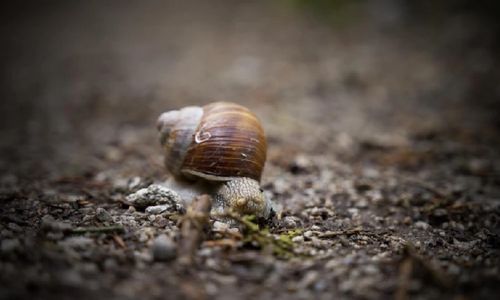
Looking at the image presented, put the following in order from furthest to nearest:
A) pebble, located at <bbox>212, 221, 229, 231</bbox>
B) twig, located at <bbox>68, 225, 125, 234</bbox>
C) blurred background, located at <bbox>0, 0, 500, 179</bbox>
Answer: blurred background, located at <bbox>0, 0, 500, 179</bbox> → pebble, located at <bbox>212, 221, 229, 231</bbox> → twig, located at <bbox>68, 225, 125, 234</bbox>

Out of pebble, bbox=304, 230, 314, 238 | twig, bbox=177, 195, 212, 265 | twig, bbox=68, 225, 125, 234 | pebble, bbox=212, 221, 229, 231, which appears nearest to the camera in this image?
twig, bbox=177, 195, 212, 265

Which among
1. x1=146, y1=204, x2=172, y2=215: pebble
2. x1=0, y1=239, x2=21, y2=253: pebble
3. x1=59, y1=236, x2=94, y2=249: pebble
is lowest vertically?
x1=0, y1=239, x2=21, y2=253: pebble

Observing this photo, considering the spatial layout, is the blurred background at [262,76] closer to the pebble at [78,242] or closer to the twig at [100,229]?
the twig at [100,229]

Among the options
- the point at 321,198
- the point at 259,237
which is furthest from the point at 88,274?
the point at 321,198

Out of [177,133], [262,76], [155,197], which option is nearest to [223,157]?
[177,133]

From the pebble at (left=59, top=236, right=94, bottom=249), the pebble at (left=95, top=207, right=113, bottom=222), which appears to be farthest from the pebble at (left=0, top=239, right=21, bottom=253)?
the pebble at (left=95, top=207, right=113, bottom=222)

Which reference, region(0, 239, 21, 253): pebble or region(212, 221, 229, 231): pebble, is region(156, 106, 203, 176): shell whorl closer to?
region(212, 221, 229, 231): pebble
